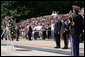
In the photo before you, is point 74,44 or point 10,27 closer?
point 74,44

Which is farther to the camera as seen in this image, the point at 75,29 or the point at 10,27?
the point at 10,27

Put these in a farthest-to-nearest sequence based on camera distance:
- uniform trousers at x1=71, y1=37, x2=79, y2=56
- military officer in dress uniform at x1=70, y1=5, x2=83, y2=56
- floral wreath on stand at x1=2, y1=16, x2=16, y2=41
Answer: floral wreath on stand at x1=2, y1=16, x2=16, y2=41
uniform trousers at x1=71, y1=37, x2=79, y2=56
military officer in dress uniform at x1=70, y1=5, x2=83, y2=56

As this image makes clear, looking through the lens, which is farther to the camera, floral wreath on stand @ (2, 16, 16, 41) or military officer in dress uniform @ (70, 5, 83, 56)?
floral wreath on stand @ (2, 16, 16, 41)

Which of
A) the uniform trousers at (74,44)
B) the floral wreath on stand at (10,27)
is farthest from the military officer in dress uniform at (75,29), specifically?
the floral wreath on stand at (10,27)

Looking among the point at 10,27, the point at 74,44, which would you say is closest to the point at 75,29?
the point at 74,44

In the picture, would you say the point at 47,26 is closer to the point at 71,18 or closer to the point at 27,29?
the point at 27,29

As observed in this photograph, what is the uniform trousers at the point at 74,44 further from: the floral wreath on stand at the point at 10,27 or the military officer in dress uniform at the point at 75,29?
the floral wreath on stand at the point at 10,27

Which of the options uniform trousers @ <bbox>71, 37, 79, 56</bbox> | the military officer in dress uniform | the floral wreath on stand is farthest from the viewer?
the floral wreath on stand

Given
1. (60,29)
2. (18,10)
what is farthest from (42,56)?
(18,10)

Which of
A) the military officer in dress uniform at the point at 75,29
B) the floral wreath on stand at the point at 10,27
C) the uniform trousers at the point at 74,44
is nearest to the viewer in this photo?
the military officer in dress uniform at the point at 75,29

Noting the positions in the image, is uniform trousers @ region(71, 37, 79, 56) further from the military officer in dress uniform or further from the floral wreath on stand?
the floral wreath on stand

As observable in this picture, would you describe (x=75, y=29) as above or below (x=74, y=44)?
above

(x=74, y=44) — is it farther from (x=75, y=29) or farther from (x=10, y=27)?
(x=10, y=27)

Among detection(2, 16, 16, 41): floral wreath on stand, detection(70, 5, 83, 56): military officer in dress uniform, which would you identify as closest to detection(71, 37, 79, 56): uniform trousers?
detection(70, 5, 83, 56): military officer in dress uniform
